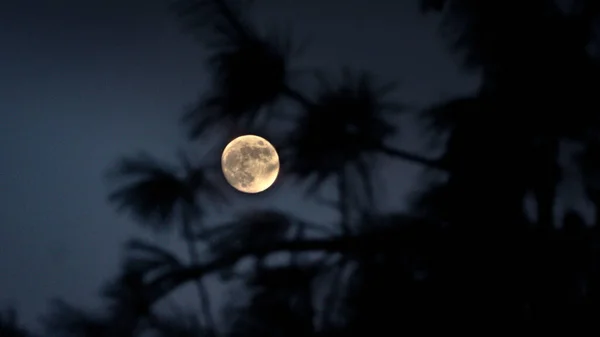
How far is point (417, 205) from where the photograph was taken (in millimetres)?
2385

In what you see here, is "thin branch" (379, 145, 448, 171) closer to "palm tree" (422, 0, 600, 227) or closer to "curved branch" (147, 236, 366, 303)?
"palm tree" (422, 0, 600, 227)

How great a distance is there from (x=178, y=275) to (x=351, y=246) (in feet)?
1.48

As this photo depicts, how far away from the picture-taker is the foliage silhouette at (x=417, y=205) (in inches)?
84.0

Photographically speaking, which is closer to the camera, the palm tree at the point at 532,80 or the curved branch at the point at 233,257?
the palm tree at the point at 532,80

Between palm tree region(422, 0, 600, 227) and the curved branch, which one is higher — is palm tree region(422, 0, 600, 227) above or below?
above

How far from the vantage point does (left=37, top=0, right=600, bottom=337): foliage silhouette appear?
7.00 ft

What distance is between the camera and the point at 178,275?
A: 8.05ft

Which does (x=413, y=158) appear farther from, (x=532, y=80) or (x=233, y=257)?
(x=233, y=257)

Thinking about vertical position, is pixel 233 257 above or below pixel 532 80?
below

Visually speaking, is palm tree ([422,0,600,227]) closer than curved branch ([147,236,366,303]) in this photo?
Yes

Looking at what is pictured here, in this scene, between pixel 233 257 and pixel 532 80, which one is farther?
pixel 233 257

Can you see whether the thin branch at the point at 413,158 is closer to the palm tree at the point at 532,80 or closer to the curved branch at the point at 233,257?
the palm tree at the point at 532,80

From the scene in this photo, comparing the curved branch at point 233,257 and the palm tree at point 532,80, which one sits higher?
the palm tree at point 532,80

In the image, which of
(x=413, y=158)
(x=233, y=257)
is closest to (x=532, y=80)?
(x=413, y=158)
